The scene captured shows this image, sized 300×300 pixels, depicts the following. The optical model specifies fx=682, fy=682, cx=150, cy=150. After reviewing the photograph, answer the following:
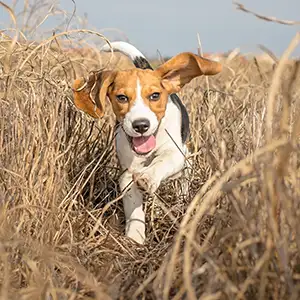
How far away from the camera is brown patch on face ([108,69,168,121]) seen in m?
3.73

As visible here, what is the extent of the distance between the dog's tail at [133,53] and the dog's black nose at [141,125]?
964 millimetres

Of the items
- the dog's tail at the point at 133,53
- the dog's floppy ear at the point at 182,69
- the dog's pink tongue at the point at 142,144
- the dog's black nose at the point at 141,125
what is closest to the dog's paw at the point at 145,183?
the dog's pink tongue at the point at 142,144

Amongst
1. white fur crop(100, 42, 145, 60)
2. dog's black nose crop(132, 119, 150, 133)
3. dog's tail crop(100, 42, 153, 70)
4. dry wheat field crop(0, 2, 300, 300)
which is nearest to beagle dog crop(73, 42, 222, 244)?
dog's black nose crop(132, 119, 150, 133)

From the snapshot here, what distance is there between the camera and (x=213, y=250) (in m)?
2.38

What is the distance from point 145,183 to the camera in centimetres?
367

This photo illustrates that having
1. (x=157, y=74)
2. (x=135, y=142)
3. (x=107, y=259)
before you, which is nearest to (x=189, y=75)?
(x=157, y=74)

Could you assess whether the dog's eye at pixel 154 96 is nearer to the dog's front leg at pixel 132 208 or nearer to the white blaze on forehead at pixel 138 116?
the white blaze on forehead at pixel 138 116

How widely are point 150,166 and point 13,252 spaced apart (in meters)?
1.34

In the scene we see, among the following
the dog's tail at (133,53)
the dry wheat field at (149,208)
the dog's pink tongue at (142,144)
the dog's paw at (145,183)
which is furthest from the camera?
the dog's tail at (133,53)

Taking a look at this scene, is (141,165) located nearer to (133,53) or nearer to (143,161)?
(143,161)

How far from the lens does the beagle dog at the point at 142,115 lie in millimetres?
3680

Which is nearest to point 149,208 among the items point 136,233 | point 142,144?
point 136,233

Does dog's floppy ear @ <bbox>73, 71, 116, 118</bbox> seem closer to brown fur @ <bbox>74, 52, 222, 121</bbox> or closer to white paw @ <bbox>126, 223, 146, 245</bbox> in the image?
brown fur @ <bbox>74, 52, 222, 121</bbox>

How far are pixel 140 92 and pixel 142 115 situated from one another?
0.70 ft
